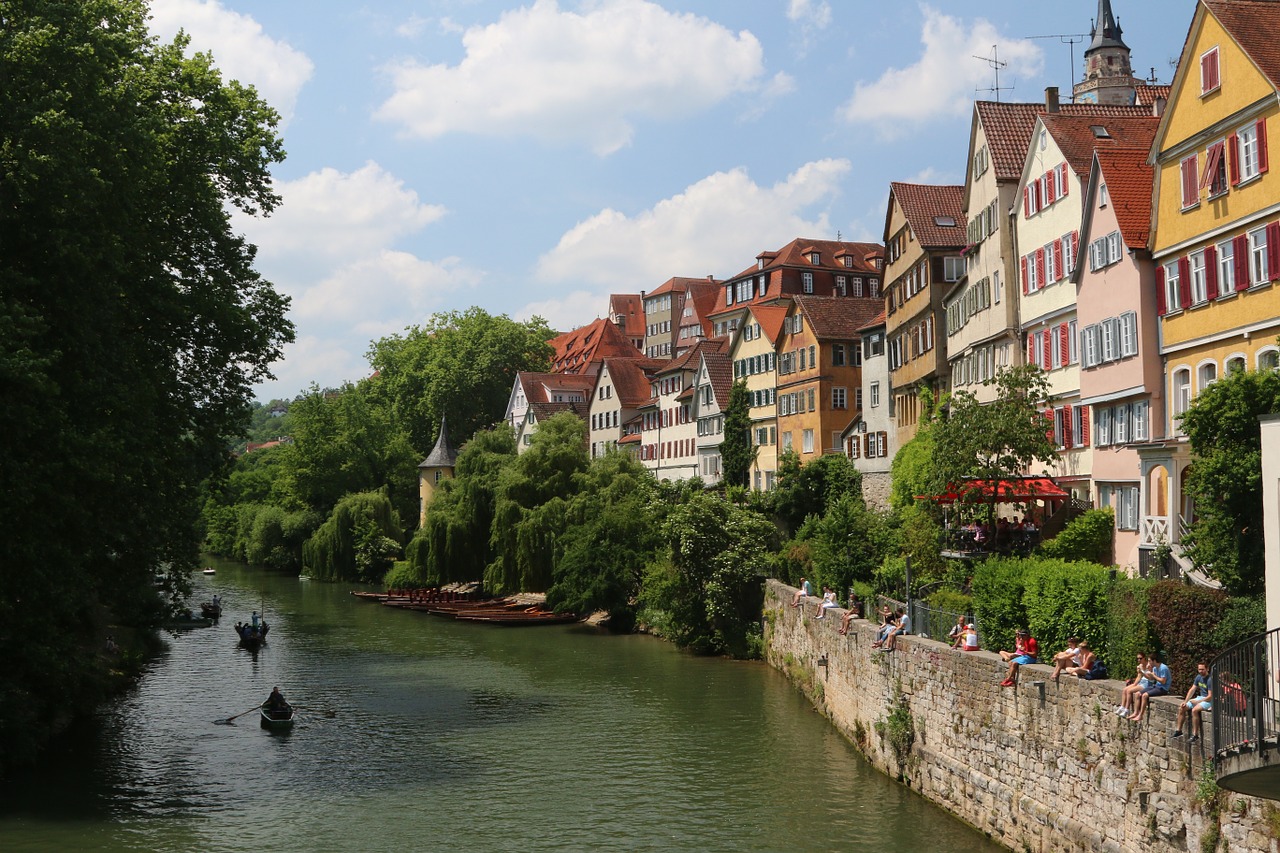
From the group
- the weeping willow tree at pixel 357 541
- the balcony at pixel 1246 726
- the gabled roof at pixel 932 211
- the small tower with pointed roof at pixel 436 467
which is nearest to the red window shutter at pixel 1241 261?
the balcony at pixel 1246 726

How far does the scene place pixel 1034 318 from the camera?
33406 mm

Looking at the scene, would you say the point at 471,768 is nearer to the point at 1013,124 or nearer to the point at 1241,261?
the point at 1241,261

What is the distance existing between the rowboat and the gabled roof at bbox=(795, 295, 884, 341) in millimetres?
30748

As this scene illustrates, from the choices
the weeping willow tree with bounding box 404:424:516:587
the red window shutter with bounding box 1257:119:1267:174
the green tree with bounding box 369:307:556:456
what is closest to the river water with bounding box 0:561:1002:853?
the red window shutter with bounding box 1257:119:1267:174

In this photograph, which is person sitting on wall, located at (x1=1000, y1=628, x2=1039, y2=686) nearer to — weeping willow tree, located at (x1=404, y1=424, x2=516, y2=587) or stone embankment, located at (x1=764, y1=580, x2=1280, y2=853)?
stone embankment, located at (x1=764, y1=580, x2=1280, y2=853)

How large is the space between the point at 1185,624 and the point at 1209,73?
481 inches

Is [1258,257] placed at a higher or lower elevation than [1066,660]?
higher

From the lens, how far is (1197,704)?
45.9ft

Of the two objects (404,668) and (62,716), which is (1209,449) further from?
(404,668)

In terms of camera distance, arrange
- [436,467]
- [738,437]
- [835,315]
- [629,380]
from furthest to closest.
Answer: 1. [629,380]
2. [436,467]
3. [738,437]
4. [835,315]

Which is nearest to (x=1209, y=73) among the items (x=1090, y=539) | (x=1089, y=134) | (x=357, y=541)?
(x=1089, y=134)

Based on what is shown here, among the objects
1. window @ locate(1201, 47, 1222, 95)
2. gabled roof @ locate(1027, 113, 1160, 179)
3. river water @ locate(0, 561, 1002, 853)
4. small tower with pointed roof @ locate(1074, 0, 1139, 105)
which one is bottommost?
river water @ locate(0, 561, 1002, 853)

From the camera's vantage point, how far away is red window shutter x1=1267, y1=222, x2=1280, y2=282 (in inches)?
895

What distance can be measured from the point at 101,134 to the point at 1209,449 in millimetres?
20365
